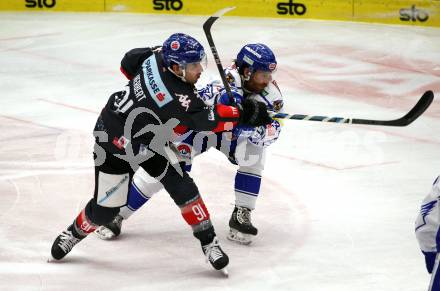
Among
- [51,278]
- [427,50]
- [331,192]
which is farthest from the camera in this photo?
[427,50]

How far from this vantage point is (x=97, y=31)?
34.1 ft

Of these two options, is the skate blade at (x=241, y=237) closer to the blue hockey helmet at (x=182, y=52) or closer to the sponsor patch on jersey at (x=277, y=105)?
the sponsor patch on jersey at (x=277, y=105)

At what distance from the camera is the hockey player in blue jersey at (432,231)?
140 inches

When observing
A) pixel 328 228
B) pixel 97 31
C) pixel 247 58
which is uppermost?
pixel 247 58

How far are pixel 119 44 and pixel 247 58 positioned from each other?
4.87 metres

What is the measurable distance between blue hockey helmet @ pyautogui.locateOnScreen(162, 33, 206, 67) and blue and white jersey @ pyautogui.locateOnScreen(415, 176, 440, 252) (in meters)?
1.55

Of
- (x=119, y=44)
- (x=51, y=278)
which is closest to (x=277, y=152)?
(x=51, y=278)

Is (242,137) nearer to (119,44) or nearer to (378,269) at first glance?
(378,269)

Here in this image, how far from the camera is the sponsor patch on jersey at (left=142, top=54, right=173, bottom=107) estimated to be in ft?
15.5

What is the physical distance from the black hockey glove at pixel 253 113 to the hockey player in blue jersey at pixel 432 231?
1413 millimetres

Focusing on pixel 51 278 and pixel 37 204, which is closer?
pixel 51 278

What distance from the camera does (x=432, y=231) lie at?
11.9ft

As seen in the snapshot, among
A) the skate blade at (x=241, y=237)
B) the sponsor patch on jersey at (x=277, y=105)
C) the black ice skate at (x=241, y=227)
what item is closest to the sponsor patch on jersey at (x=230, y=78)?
the sponsor patch on jersey at (x=277, y=105)

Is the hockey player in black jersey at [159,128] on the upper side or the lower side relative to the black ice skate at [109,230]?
upper
